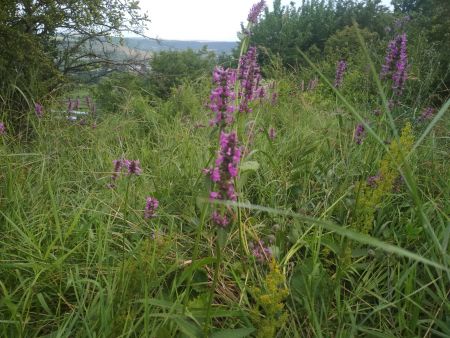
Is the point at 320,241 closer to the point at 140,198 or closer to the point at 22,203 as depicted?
the point at 140,198

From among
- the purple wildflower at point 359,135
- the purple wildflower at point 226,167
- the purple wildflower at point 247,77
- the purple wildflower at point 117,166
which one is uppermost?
the purple wildflower at point 247,77

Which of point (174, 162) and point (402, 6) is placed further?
point (402, 6)

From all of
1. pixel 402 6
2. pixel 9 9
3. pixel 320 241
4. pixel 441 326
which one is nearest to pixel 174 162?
pixel 320 241

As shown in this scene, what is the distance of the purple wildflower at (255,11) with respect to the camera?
6.16ft

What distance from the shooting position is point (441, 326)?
3.91 ft

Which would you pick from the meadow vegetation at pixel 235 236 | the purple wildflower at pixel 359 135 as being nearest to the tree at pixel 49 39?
the meadow vegetation at pixel 235 236

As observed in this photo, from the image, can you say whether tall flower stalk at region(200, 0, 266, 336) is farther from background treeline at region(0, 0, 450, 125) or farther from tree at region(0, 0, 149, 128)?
tree at region(0, 0, 149, 128)

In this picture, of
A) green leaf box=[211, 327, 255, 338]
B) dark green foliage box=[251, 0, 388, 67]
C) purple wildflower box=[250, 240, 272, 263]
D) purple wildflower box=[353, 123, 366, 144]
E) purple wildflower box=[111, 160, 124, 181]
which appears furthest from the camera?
dark green foliage box=[251, 0, 388, 67]

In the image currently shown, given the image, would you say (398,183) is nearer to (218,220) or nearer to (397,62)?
(397,62)

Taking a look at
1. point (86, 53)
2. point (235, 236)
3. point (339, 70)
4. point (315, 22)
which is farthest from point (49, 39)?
point (315, 22)

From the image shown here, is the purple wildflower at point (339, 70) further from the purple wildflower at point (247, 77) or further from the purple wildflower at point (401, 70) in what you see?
the purple wildflower at point (247, 77)

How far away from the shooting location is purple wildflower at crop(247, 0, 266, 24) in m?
1.88

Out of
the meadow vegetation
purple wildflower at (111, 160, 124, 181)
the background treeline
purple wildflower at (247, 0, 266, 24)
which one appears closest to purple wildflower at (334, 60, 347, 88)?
the background treeline

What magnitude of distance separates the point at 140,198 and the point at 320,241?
936 mm
